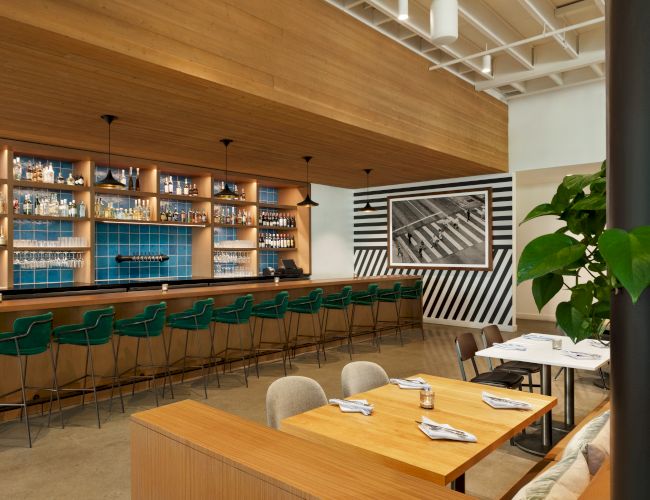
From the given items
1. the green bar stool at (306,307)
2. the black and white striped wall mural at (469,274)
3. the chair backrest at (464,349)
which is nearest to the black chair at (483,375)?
the chair backrest at (464,349)

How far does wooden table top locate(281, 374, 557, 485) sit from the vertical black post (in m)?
1.08

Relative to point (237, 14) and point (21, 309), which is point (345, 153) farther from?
point (21, 309)

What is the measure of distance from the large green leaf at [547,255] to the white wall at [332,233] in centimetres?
954

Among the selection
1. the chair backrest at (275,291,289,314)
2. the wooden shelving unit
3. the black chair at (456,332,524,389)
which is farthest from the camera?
the wooden shelving unit

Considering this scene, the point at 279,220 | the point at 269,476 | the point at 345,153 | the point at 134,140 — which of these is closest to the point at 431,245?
the point at 279,220

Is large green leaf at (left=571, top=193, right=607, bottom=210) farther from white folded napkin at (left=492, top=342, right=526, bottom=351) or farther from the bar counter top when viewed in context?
the bar counter top

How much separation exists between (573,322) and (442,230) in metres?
9.09

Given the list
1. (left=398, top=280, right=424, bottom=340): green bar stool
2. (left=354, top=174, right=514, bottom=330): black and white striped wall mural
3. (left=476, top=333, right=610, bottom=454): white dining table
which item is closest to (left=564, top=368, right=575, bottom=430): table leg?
(left=476, top=333, right=610, bottom=454): white dining table

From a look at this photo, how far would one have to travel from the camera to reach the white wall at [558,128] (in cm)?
789

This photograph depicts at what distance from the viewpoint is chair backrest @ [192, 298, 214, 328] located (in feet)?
17.0

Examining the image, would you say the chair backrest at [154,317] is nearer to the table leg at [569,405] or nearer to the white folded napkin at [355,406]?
the white folded napkin at [355,406]

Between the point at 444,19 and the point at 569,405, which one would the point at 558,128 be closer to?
the point at 444,19

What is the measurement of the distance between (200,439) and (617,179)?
1275 millimetres

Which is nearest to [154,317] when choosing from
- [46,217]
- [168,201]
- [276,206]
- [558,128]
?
[46,217]
